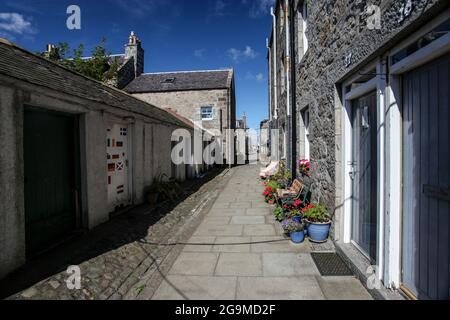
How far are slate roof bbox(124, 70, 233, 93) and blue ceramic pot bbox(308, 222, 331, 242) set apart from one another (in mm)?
19166

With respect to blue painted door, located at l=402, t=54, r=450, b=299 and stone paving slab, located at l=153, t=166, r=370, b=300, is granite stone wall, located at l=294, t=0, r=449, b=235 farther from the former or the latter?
stone paving slab, located at l=153, t=166, r=370, b=300

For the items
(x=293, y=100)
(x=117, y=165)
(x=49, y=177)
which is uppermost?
(x=293, y=100)

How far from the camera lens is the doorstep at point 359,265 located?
296 centimetres

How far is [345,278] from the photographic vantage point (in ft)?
11.9

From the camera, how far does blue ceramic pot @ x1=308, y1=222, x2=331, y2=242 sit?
15.8ft

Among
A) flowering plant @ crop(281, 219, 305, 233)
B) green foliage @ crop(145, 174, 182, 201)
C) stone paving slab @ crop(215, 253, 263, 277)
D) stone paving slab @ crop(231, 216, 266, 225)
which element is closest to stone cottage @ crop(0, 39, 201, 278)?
green foliage @ crop(145, 174, 182, 201)

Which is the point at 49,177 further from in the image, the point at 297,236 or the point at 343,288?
the point at 343,288

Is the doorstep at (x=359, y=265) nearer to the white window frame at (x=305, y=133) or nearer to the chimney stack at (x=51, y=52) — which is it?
the white window frame at (x=305, y=133)

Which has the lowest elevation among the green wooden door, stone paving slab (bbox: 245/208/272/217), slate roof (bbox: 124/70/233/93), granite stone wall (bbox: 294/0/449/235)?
stone paving slab (bbox: 245/208/272/217)

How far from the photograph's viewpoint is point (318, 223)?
4.83 m

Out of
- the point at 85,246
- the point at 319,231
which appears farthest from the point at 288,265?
the point at 85,246

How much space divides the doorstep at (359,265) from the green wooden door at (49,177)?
4.69 m

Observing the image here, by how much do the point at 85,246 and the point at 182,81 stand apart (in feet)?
71.7
